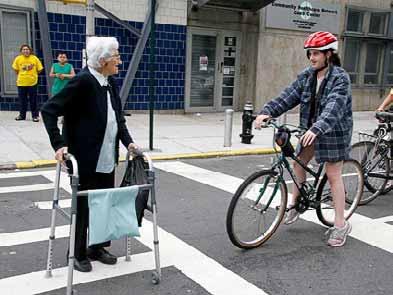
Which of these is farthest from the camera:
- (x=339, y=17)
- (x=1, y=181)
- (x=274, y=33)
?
(x=339, y=17)

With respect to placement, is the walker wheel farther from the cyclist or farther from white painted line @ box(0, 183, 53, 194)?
white painted line @ box(0, 183, 53, 194)

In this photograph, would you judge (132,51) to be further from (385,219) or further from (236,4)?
(385,219)

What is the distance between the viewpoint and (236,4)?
46.7ft

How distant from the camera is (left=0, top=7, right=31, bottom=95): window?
38.4 feet

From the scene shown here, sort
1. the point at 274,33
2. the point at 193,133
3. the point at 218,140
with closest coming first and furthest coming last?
the point at 218,140
the point at 193,133
the point at 274,33

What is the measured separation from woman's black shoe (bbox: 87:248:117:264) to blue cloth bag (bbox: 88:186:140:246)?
65cm

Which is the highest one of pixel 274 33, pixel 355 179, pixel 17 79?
pixel 274 33

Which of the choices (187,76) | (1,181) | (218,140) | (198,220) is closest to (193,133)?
(218,140)

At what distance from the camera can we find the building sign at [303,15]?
15446mm

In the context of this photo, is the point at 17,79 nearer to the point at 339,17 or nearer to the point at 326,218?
the point at 326,218

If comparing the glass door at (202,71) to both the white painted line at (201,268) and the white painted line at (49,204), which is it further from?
the white painted line at (201,268)

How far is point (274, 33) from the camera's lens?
15625 mm

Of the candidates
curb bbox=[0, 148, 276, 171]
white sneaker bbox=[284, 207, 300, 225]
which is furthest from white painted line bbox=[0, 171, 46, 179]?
white sneaker bbox=[284, 207, 300, 225]

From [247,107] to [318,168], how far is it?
16.6 feet
